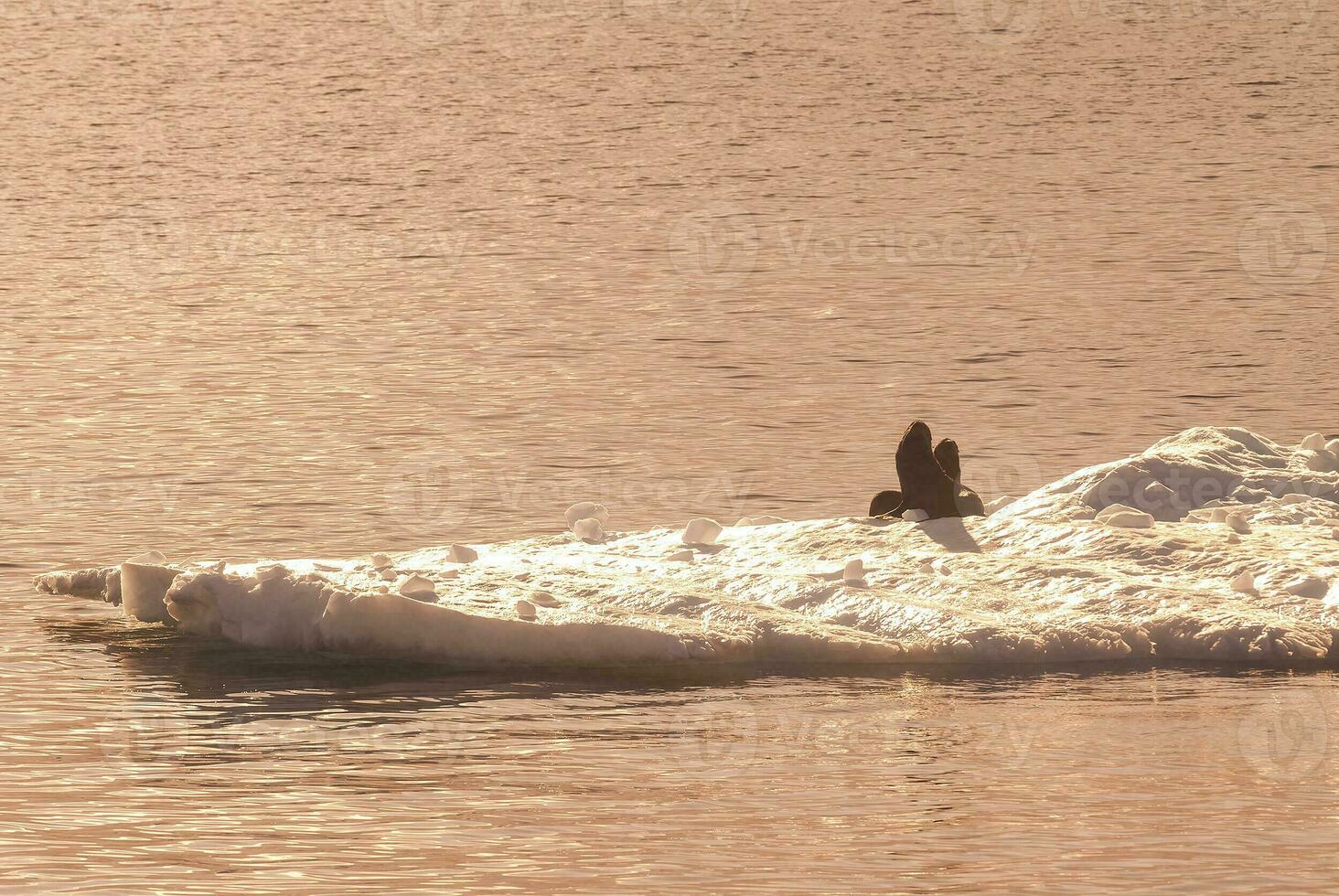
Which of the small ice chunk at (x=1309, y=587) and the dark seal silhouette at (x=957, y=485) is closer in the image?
the small ice chunk at (x=1309, y=587)

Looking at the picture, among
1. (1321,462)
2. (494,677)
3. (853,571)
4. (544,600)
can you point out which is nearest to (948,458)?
(853,571)

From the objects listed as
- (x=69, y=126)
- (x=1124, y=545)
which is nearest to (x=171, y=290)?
(x=69, y=126)

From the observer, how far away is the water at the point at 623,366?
8.96 m

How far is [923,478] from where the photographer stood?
44.1 feet

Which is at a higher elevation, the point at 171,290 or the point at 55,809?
the point at 171,290

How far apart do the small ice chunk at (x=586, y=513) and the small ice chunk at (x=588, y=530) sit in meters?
0.20

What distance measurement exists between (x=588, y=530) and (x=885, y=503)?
72.9 inches

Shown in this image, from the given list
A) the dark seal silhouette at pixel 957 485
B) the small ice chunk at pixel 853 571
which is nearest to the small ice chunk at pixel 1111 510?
the dark seal silhouette at pixel 957 485

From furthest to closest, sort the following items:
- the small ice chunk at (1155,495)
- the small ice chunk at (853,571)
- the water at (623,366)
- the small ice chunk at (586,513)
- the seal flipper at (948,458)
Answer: the small ice chunk at (586,513) → the seal flipper at (948,458) → the small ice chunk at (1155,495) → the small ice chunk at (853,571) → the water at (623,366)

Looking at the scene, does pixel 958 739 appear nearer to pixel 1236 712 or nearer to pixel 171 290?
pixel 1236 712

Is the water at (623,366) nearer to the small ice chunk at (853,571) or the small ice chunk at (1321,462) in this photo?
the small ice chunk at (853,571)

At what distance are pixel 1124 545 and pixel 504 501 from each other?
742cm

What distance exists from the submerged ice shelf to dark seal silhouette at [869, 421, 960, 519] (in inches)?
9.1

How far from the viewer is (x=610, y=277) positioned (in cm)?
3500
